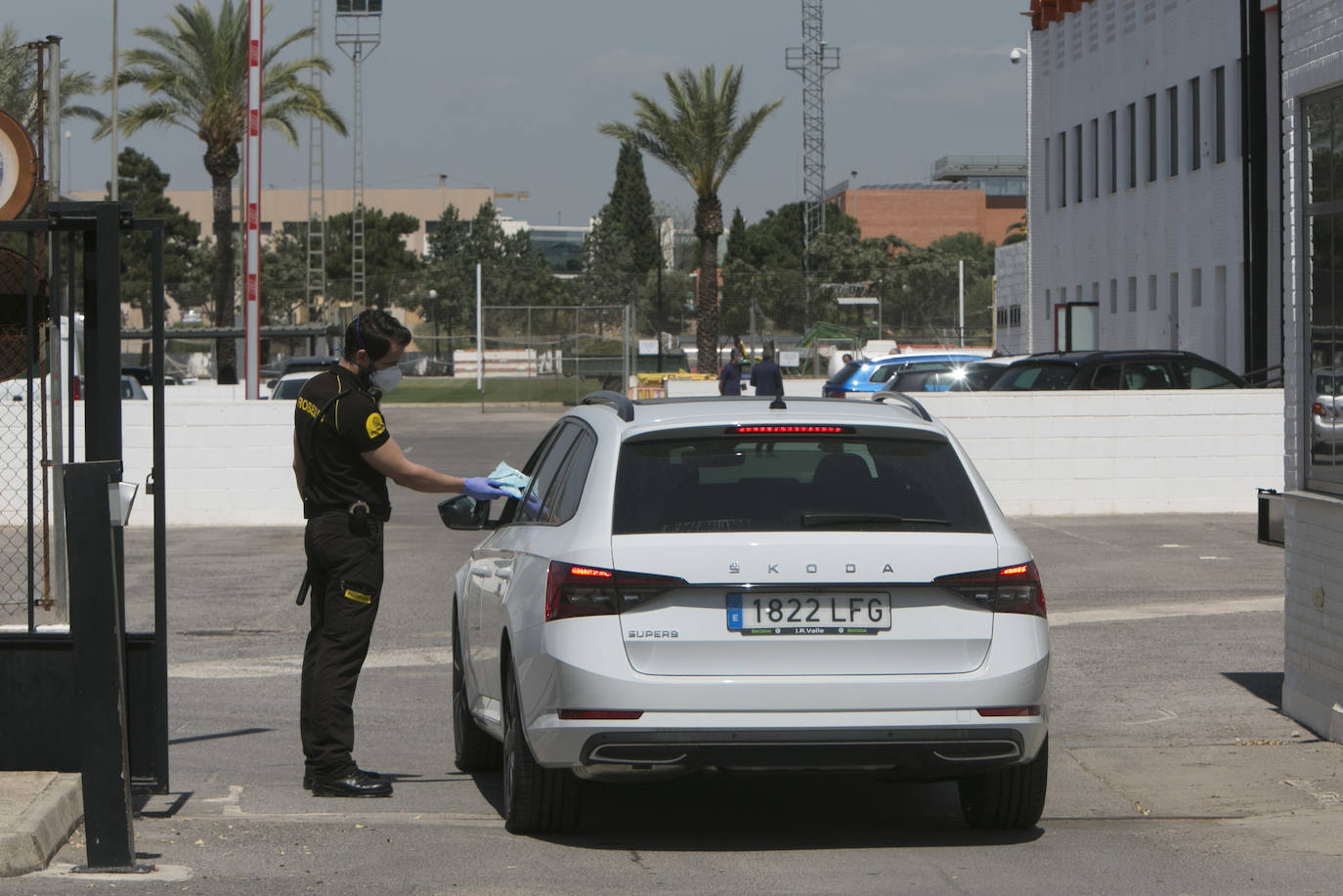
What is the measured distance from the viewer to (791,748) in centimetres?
578

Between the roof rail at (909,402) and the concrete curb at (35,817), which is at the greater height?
the roof rail at (909,402)

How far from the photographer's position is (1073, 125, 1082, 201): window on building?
45688 mm

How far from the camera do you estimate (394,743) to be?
8.68 m

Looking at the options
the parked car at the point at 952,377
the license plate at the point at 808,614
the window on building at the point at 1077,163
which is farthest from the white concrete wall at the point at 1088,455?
the window on building at the point at 1077,163

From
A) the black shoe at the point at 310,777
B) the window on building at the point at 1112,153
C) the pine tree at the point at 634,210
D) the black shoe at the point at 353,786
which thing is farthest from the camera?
the pine tree at the point at 634,210

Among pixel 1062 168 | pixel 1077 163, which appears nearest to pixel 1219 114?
pixel 1077 163

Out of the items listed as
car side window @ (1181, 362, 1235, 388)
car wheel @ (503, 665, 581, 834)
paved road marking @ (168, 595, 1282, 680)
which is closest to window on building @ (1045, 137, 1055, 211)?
car side window @ (1181, 362, 1235, 388)

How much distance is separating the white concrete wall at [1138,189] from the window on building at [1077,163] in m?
0.07

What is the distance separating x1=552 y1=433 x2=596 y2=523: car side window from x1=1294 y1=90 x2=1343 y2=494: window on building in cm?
364

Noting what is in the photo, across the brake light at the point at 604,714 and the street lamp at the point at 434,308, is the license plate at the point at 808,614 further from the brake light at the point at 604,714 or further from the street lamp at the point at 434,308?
the street lamp at the point at 434,308

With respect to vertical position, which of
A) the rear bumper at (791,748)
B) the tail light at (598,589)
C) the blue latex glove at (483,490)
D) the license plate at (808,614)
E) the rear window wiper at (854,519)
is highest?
the blue latex glove at (483,490)

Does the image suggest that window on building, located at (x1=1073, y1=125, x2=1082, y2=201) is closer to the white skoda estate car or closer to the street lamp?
the street lamp

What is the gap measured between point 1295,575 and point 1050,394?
11.6m

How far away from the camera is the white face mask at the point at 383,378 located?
730cm
